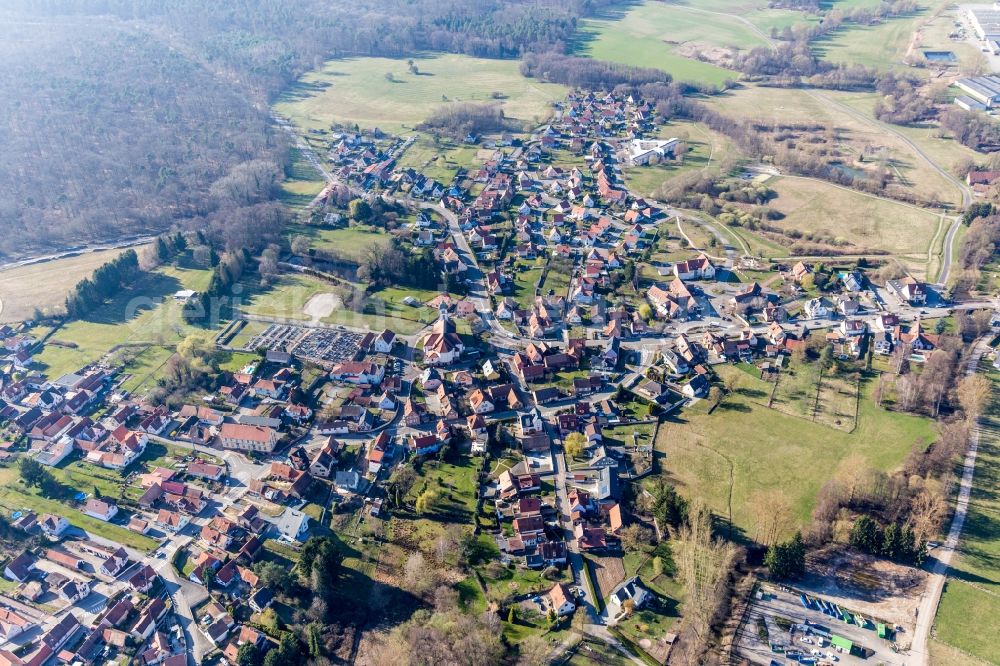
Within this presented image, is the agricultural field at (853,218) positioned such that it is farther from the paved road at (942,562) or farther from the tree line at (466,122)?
the tree line at (466,122)

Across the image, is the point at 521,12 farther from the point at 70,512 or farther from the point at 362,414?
the point at 70,512

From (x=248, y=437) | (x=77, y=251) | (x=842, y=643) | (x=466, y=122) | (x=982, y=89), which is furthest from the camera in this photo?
(x=982, y=89)

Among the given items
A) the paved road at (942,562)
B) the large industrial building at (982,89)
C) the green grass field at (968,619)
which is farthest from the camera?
the large industrial building at (982,89)

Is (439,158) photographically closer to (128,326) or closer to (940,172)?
(128,326)

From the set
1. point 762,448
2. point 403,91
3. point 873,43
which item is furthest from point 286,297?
point 873,43

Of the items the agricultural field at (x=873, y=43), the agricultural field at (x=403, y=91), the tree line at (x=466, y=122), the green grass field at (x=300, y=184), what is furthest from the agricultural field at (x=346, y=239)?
the agricultural field at (x=873, y=43)
